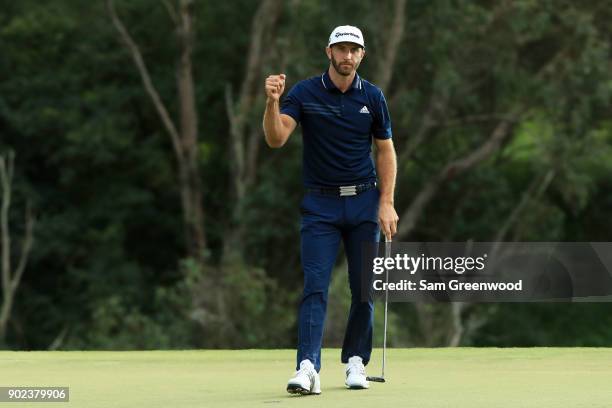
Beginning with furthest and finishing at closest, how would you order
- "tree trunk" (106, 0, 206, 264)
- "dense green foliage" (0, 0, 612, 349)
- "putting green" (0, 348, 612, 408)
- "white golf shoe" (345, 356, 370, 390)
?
1. "tree trunk" (106, 0, 206, 264)
2. "dense green foliage" (0, 0, 612, 349)
3. "white golf shoe" (345, 356, 370, 390)
4. "putting green" (0, 348, 612, 408)

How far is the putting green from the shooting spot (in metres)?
6.90

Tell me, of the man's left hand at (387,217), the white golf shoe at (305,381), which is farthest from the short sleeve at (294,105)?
the white golf shoe at (305,381)

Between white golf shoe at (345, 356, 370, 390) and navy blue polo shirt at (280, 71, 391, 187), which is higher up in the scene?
navy blue polo shirt at (280, 71, 391, 187)

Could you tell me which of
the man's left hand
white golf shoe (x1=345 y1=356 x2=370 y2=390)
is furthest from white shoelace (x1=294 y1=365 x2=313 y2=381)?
the man's left hand

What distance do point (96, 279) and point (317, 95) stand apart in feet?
78.3

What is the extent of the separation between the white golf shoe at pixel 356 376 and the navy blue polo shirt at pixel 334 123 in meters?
0.91

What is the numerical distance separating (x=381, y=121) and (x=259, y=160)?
853 inches

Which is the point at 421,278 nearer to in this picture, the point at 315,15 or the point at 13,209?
the point at 315,15

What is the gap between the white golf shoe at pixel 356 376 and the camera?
7.53 m

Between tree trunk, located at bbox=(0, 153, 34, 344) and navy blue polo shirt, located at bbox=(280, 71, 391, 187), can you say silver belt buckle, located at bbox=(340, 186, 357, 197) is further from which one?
tree trunk, located at bbox=(0, 153, 34, 344)

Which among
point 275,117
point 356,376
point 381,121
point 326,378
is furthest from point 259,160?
point 275,117

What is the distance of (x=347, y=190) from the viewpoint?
761cm

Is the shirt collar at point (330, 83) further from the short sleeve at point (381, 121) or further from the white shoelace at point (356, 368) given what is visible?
the white shoelace at point (356, 368)

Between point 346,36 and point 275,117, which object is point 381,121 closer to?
point 346,36
